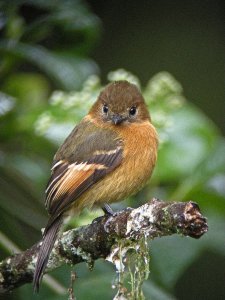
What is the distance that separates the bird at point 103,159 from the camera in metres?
5.09

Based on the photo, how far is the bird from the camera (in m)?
5.09

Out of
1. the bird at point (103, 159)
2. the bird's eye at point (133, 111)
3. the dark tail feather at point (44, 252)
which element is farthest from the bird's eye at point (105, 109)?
the dark tail feather at point (44, 252)

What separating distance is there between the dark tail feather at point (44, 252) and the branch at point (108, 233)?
6cm

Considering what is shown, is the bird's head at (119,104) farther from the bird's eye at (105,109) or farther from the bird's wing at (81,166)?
the bird's wing at (81,166)

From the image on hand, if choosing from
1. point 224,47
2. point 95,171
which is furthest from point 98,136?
point 224,47

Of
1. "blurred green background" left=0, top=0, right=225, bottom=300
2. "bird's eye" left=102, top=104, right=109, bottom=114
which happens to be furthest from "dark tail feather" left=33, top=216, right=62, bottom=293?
"bird's eye" left=102, top=104, right=109, bottom=114

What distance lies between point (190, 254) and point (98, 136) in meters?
0.80

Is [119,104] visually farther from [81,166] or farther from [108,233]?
[108,233]

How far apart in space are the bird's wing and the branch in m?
0.21

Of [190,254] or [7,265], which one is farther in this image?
[190,254]

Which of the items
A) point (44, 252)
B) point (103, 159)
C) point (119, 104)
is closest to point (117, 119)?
point (119, 104)

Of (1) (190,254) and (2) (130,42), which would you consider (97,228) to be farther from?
(2) (130,42)

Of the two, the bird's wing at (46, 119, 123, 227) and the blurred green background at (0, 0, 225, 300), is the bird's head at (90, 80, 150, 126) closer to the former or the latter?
the blurred green background at (0, 0, 225, 300)

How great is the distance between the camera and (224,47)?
379 inches
